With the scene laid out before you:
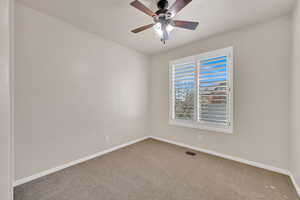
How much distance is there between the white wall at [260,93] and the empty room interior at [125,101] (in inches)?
0.7

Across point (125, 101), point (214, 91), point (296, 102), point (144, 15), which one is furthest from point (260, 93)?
point (125, 101)

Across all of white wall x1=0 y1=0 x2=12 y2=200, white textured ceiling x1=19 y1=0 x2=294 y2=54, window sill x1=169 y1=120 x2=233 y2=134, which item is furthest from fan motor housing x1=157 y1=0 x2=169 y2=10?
window sill x1=169 y1=120 x2=233 y2=134

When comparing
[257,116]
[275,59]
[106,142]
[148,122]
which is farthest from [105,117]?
[275,59]

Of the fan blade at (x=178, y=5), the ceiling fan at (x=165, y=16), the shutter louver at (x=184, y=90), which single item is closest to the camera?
the fan blade at (x=178, y=5)

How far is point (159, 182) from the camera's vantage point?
1837 mm

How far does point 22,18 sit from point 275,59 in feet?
13.0

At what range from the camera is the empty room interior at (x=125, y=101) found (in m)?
1.67

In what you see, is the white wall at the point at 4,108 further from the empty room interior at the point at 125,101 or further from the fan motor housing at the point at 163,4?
the fan motor housing at the point at 163,4

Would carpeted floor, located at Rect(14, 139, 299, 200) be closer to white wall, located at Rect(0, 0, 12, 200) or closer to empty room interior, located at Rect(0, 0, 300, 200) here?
empty room interior, located at Rect(0, 0, 300, 200)

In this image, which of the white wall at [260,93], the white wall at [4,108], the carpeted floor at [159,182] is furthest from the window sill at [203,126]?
the white wall at [4,108]

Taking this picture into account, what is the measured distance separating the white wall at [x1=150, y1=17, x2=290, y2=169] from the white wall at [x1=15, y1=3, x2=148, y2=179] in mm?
2292

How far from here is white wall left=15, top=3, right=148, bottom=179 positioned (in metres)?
1.80

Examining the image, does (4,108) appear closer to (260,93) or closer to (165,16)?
(165,16)

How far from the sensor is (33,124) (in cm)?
188
